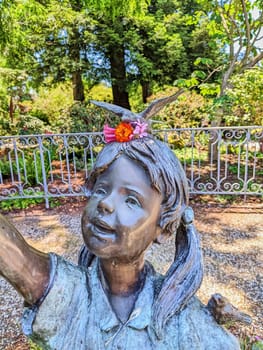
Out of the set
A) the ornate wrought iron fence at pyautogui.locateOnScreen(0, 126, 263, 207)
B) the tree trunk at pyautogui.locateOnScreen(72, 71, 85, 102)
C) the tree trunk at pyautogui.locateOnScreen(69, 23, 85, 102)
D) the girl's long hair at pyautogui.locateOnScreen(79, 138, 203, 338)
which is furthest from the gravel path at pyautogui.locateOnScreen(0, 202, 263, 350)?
the tree trunk at pyautogui.locateOnScreen(72, 71, 85, 102)

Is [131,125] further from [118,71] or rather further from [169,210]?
[118,71]

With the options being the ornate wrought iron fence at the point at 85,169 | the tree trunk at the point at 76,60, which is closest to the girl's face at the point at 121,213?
the ornate wrought iron fence at the point at 85,169

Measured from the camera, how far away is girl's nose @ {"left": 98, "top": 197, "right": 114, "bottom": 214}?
80 cm

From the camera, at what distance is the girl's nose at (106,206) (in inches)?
31.6

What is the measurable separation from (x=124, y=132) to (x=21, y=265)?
415 millimetres

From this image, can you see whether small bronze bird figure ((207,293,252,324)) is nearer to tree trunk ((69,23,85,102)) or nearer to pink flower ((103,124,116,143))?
pink flower ((103,124,116,143))

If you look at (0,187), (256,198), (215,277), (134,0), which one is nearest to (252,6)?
(134,0)

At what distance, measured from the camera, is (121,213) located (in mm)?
808

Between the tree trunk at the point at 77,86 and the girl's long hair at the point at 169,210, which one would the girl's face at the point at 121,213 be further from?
the tree trunk at the point at 77,86

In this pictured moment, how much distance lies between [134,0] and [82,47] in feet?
17.2

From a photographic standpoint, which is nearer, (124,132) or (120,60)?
(124,132)

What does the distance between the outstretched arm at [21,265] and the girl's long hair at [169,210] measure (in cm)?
24

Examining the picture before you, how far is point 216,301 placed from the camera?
34.8 inches

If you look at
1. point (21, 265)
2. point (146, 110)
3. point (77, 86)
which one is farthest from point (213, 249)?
point (77, 86)
